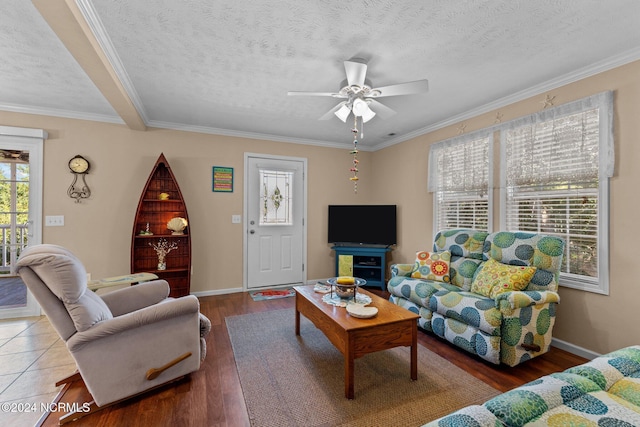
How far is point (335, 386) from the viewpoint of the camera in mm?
1961

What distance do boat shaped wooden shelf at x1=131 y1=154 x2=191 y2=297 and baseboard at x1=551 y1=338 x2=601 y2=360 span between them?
395 cm

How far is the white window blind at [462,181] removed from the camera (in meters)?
3.22

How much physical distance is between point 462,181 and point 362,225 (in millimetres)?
1656

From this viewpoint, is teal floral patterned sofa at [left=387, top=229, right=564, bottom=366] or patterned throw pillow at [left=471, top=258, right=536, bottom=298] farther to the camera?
patterned throw pillow at [left=471, top=258, right=536, bottom=298]

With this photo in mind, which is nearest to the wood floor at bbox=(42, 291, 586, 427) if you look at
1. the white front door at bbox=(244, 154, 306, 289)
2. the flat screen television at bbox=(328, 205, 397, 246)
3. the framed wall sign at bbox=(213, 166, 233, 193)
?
the white front door at bbox=(244, 154, 306, 289)

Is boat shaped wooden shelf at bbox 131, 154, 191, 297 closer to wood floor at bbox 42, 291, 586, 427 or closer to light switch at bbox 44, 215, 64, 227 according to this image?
light switch at bbox 44, 215, 64, 227

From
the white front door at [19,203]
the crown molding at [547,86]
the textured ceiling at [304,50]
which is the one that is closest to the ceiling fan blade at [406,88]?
the textured ceiling at [304,50]

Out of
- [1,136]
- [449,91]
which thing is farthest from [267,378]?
[1,136]

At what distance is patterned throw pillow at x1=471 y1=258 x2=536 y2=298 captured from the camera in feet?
7.65

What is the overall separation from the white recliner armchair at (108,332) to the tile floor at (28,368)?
378 millimetres

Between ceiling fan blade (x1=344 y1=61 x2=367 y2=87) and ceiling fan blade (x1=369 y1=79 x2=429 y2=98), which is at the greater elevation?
ceiling fan blade (x1=344 y1=61 x2=367 y2=87)

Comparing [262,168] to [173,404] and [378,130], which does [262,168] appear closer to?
[378,130]

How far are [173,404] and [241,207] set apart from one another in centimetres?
275

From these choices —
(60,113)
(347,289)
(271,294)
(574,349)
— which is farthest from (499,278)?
(60,113)
